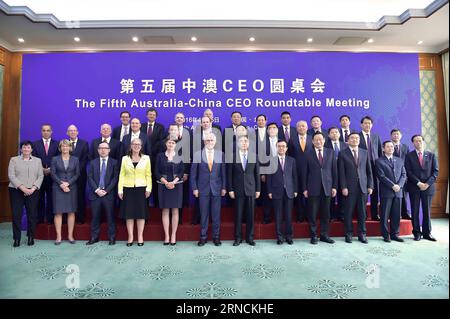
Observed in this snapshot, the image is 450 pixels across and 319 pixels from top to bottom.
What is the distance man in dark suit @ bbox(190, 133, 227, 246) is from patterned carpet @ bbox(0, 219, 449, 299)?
0.32m

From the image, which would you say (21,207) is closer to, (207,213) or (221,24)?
(207,213)

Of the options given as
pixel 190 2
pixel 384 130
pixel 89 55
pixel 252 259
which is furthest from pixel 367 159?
pixel 89 55

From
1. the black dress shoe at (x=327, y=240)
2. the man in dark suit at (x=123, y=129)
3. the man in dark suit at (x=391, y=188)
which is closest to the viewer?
the black dress shoe at (x=327, y=240)

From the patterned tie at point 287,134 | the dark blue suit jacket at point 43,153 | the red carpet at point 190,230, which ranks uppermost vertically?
the patterned tie at point 287,134

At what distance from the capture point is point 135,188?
361cm

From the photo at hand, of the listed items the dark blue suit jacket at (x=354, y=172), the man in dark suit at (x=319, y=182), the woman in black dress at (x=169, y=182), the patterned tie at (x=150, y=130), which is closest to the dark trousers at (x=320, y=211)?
the man in dark suit at (x=319, y=182)

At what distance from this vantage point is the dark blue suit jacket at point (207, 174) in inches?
143

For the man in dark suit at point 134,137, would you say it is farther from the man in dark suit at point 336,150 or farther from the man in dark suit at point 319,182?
the man in dark suit at point 336,150

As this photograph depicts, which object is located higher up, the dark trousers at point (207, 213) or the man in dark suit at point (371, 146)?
the man in dark suit at point (371, 146)

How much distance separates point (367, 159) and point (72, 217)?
13.6 ft

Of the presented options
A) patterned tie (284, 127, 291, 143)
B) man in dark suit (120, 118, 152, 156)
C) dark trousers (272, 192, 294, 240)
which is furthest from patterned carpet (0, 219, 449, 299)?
patterned tie (284, 127, 291, 143)

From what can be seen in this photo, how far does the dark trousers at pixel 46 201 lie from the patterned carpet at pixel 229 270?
0.53 metres

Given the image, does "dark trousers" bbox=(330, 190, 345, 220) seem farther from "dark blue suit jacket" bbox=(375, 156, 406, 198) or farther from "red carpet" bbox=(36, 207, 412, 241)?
"dark blue suit jacket" bbox=(375, 156, 406, 198)

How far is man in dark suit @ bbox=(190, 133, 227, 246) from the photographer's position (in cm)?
362
